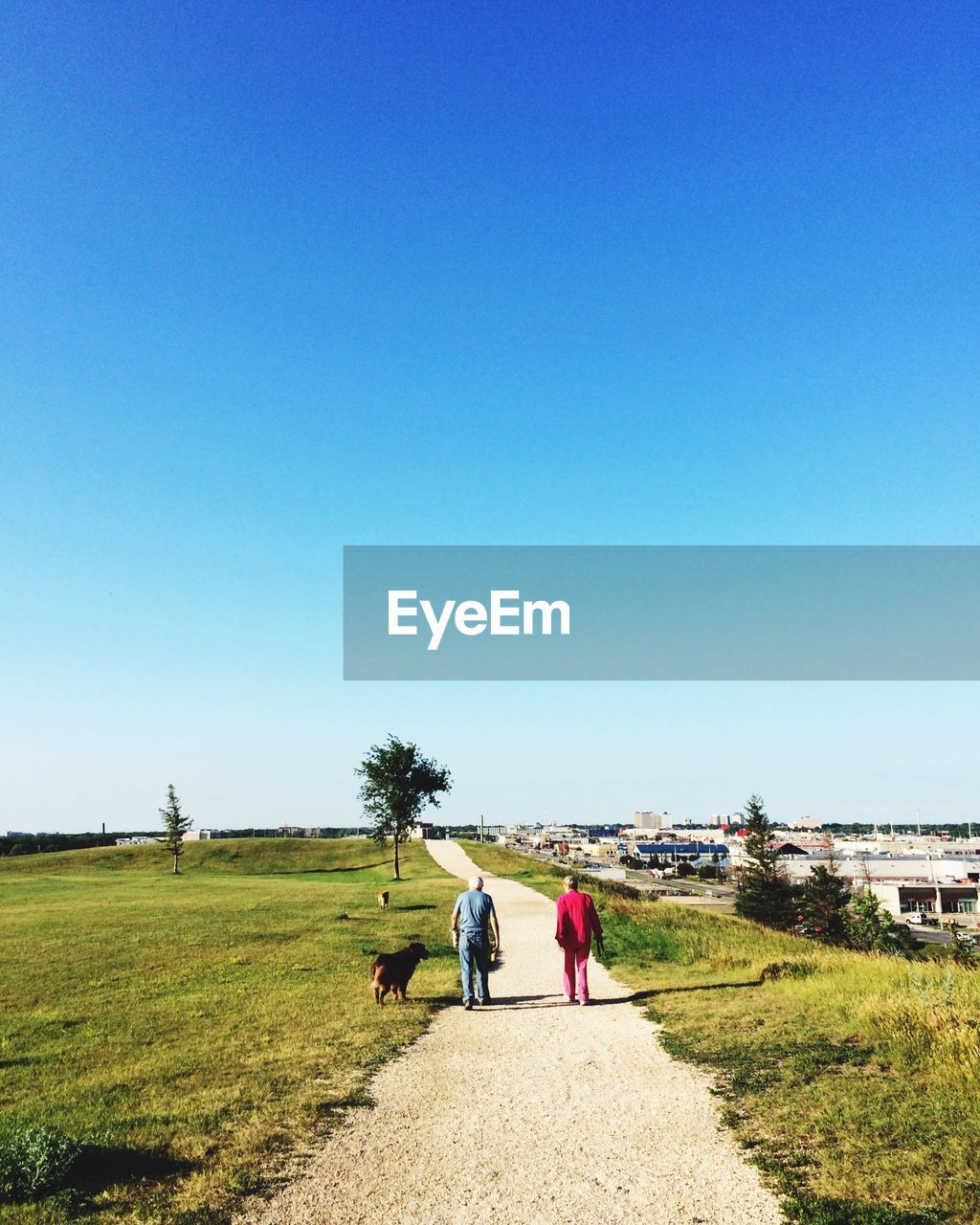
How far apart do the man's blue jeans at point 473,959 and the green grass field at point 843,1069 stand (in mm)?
2581

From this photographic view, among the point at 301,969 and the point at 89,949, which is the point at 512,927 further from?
the point at 89,949

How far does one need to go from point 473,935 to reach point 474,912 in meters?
0.32

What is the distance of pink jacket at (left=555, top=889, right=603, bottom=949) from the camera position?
12086 millimetres

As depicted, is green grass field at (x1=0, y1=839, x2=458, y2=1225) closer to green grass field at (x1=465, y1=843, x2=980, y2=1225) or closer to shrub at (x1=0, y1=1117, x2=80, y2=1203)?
shrub at (x1=0, y1=1117, x2=80, y2=1203)

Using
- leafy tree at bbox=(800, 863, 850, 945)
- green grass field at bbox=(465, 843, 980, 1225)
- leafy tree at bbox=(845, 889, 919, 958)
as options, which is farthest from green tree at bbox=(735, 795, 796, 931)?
green grass field at bbox=(465, 843, 980, 1225)

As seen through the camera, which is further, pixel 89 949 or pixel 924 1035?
pixel 89 949

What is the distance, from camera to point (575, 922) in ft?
39.6

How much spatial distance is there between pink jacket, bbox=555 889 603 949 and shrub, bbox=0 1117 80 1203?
7379 mm

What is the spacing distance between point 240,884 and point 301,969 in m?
32.5

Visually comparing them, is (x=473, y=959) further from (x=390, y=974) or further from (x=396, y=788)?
(x=396, y=788)

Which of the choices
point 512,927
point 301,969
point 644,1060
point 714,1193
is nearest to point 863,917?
point 512,927

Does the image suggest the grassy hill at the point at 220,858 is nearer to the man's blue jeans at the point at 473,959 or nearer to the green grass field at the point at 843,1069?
the man's blue jeans at the point at 473,959

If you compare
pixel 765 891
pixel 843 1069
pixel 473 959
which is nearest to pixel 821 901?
pixel 765 891

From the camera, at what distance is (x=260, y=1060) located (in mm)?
9258
